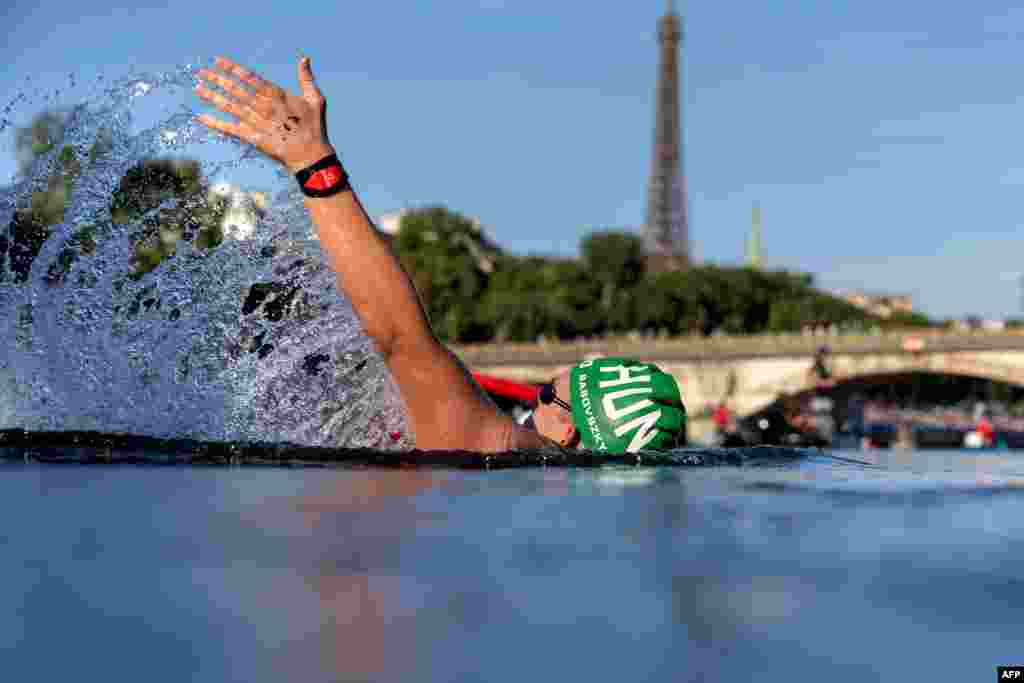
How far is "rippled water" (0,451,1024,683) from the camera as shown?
1418 mm

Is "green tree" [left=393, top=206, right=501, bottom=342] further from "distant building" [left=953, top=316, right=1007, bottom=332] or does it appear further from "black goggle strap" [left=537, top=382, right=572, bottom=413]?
"black goggle strap" [left=537, top=382, right=572, bottom=413]

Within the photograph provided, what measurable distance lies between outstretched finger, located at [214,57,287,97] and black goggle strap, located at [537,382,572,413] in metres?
1.58

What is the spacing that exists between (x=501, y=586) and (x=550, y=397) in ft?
11.7

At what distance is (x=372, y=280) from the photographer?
433 centimetres

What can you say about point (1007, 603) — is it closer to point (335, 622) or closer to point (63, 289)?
point (335, 622)

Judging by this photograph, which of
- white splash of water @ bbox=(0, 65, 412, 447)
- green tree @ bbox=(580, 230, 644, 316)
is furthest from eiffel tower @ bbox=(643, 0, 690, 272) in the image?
white splash of water @ bbox=(0, 65, 412, 447)

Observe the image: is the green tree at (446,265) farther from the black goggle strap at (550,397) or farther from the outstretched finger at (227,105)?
the outstretched finger at (227,105)

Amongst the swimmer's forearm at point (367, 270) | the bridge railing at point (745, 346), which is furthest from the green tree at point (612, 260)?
the swimmer's forearm at point (367, 270)

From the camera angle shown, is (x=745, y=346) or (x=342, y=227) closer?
(x=342, y=227)

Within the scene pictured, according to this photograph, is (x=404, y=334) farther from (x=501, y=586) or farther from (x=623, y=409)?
(x=501, y=586)

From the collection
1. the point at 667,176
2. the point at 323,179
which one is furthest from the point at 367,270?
the point at 667,176

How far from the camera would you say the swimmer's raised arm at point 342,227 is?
4.27m

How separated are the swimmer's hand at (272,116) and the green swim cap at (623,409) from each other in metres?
1.33

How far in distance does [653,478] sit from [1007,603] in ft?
5.83
